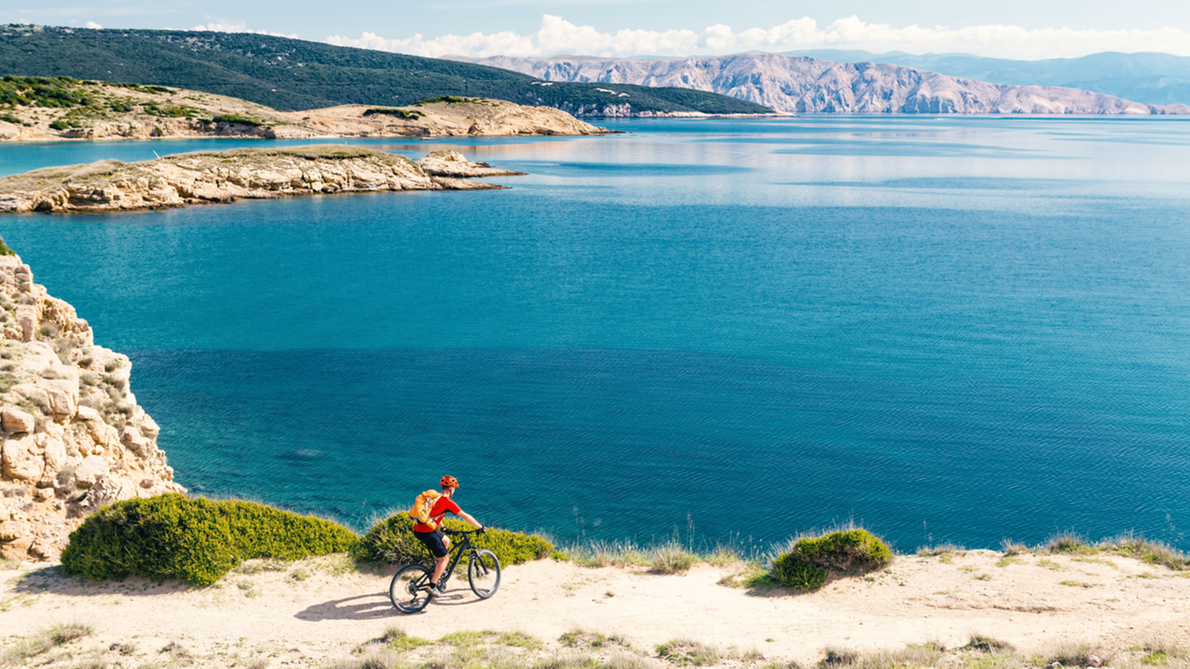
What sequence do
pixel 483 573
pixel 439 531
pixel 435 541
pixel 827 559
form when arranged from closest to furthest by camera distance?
pixel 435 541, pixel 439 531, pixel 483 573, pixel 827 559

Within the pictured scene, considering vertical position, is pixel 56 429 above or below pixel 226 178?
below

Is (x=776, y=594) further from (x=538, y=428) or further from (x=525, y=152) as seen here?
(x=525, y=152)

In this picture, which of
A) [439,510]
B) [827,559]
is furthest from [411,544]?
[827,559]

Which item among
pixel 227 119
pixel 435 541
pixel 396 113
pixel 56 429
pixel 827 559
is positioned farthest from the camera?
pixel 396 113

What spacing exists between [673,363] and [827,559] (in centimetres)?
1593

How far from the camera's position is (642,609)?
12.7 meters

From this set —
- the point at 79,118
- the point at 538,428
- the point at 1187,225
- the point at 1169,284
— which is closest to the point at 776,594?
the point at 538,428

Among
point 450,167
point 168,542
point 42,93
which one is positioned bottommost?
point 168,542

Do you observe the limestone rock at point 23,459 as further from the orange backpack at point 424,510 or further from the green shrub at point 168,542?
the orange backpack at point 424,510

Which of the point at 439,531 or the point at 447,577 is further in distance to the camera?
the point at 447,577

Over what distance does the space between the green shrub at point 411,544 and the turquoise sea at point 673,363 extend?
3.52 m

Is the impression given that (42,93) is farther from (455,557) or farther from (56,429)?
(455,557)

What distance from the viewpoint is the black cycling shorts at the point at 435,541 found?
12148 millimetres

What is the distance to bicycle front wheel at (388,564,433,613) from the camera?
1230 centimetres
